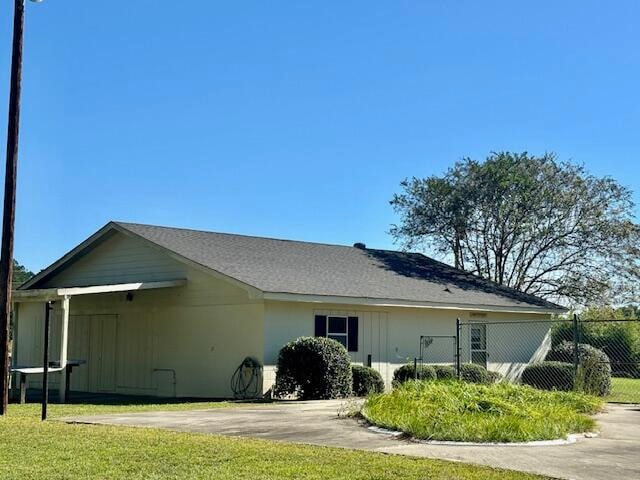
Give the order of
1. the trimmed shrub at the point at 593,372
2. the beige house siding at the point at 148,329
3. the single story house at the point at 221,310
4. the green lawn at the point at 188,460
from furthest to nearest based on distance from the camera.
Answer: the beige house siding at the point at 148,329, the single story house at the point at 221,310, the trimmed shrub at the point at 593,372, the green lawn at the point at 188,460

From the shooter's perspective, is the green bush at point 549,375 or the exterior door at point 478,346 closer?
the green bush at point 549,375

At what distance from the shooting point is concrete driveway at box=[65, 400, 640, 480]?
8.31 m

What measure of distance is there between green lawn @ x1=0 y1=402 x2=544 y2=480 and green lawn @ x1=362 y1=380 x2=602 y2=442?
1.75m

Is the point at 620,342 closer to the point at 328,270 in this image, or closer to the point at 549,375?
the point at 549,375

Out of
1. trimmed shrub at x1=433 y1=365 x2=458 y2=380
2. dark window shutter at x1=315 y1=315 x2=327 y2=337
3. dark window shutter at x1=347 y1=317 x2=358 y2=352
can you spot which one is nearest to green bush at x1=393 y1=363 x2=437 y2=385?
trimmed shrub at x1=433 y1=365 x2=458 y2=380

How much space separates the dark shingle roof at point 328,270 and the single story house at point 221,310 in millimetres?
77

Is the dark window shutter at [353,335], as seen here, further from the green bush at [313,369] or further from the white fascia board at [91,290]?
the white fascia board at [91,290]

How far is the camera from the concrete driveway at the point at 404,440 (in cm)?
831

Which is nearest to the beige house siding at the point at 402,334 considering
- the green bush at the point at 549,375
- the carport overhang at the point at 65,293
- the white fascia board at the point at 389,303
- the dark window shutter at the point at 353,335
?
the dark window shutter at the point at 353,335

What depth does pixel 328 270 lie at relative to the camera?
23.6 meters

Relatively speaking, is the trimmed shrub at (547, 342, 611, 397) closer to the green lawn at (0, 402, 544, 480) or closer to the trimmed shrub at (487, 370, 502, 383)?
the trimmed shrub at (487, 370, 502, 383)

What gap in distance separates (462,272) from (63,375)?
Result: 52.0 ft

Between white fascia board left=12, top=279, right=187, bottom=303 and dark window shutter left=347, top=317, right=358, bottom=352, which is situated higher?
white fascia board left=12, top=279, right=187, bottom=303

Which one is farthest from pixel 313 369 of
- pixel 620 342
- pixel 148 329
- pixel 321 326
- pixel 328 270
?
pixel 620 342
